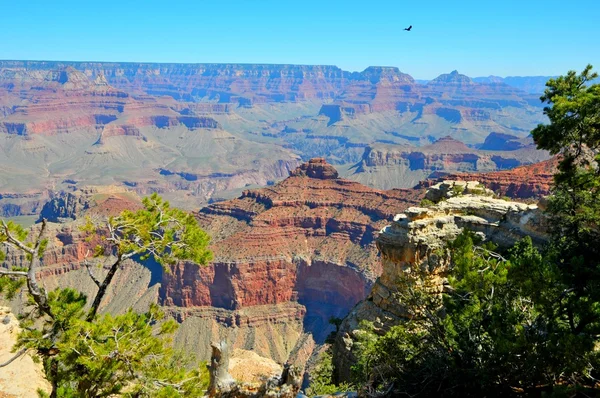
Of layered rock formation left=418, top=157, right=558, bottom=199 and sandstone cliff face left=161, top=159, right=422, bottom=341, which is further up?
layered rock formation left=418, top=157, right=558, bottom=199

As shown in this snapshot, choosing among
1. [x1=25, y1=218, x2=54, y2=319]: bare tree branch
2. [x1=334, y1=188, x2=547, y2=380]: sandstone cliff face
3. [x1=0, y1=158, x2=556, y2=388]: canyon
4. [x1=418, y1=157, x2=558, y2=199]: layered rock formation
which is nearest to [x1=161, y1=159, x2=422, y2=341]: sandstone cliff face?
[x1=0, y1=158, x2=556, y2=388]: canyon

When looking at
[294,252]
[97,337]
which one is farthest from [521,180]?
[97,337]

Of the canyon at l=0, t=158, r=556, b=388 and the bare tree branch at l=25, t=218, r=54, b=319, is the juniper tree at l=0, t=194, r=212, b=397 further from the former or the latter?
the canyon at l=0, t=158, r=556, b=388

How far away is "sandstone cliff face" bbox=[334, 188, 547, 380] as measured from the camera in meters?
25.6

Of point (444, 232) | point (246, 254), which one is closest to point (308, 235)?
point (246, 254)

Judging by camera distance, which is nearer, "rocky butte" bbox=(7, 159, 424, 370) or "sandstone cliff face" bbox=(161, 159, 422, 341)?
"rocky butte" bbox=(7, 159, 424, 370)

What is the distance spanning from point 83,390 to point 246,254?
8115 centimetres

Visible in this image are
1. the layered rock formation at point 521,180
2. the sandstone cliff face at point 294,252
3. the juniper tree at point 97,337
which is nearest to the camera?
the juniper tree at point 97,337

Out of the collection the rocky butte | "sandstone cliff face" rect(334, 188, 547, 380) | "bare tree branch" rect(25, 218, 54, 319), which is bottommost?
the rocky butte

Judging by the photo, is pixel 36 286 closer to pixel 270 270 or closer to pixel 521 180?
pixel 270 270

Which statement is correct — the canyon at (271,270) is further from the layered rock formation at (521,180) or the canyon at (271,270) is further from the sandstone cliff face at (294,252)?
the layered rock formation at (521,180)

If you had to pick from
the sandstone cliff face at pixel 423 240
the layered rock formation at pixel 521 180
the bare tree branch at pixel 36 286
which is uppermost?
the bare tree branch at pixel 36 286

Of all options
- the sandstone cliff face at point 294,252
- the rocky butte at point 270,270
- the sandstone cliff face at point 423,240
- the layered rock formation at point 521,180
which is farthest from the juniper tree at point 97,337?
the layered rock formation at point 521,180

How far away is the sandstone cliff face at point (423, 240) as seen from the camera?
25.6 meters
